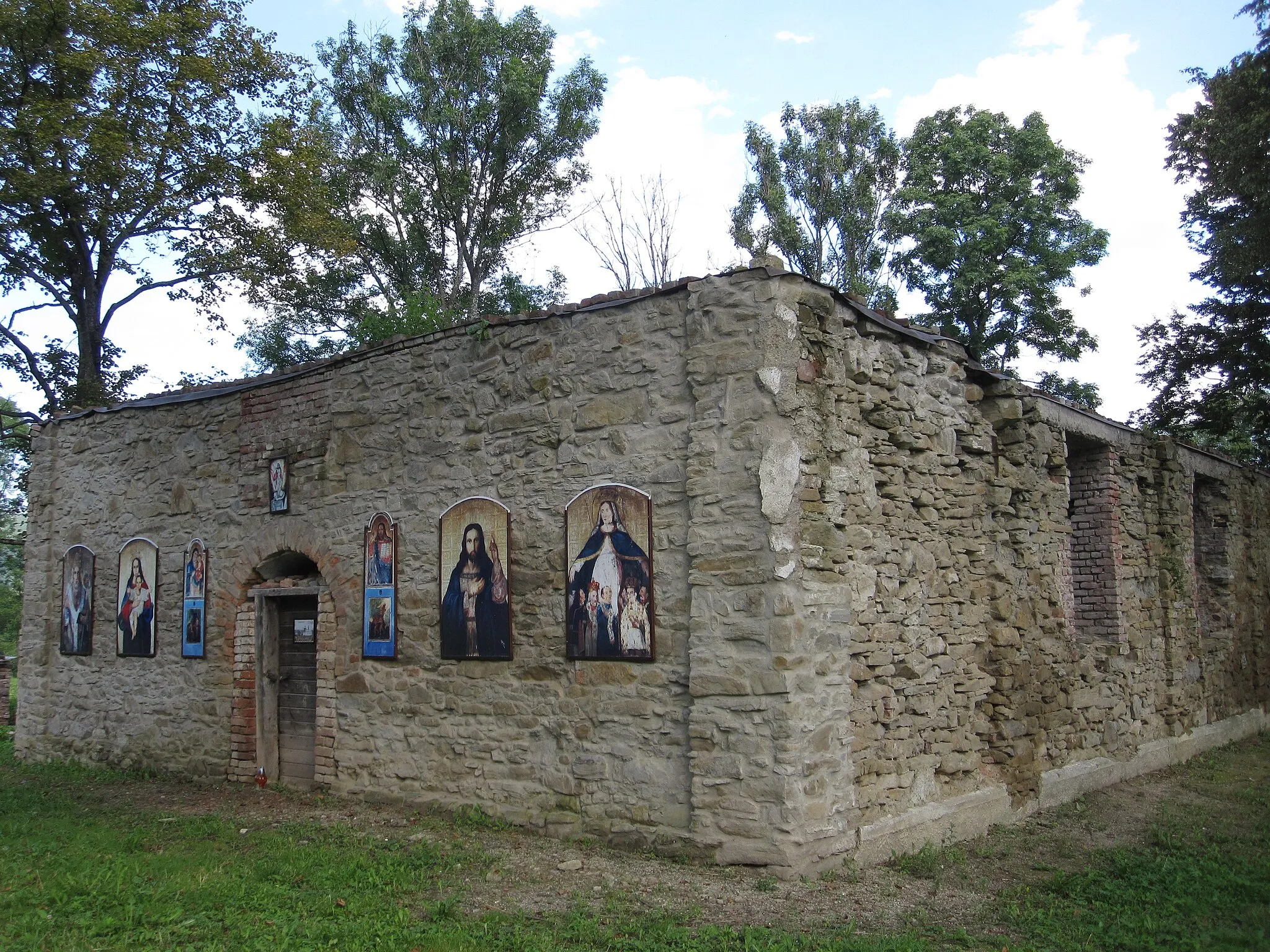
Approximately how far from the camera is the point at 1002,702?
7676 millimetres

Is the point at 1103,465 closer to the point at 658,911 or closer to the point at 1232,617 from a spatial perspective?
the point at 1232,617

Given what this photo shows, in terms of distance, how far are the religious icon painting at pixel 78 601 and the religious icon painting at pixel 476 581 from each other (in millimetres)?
5342

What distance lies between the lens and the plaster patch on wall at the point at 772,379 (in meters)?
6.12

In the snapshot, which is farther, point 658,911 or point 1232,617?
point 1232,617

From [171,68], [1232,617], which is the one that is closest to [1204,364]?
[1232,617]

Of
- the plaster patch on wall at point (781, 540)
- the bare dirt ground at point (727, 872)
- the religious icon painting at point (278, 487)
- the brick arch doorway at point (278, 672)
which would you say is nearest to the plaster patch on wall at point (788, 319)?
the plaster patch on wall at point (781, 540)

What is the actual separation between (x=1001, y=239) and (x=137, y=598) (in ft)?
54.1

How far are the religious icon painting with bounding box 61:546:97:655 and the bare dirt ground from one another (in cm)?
285

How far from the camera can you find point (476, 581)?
748 centimetres

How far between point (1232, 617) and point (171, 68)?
17.9 metres

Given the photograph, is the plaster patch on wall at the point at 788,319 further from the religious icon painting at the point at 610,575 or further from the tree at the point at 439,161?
the tree at the point at 439,161

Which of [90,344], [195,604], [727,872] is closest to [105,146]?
[90,344]

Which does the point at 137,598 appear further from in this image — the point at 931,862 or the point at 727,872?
the point at 931,862

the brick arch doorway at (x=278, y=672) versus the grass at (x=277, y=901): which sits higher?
the brick arch doorway at (x=278, y=672)
